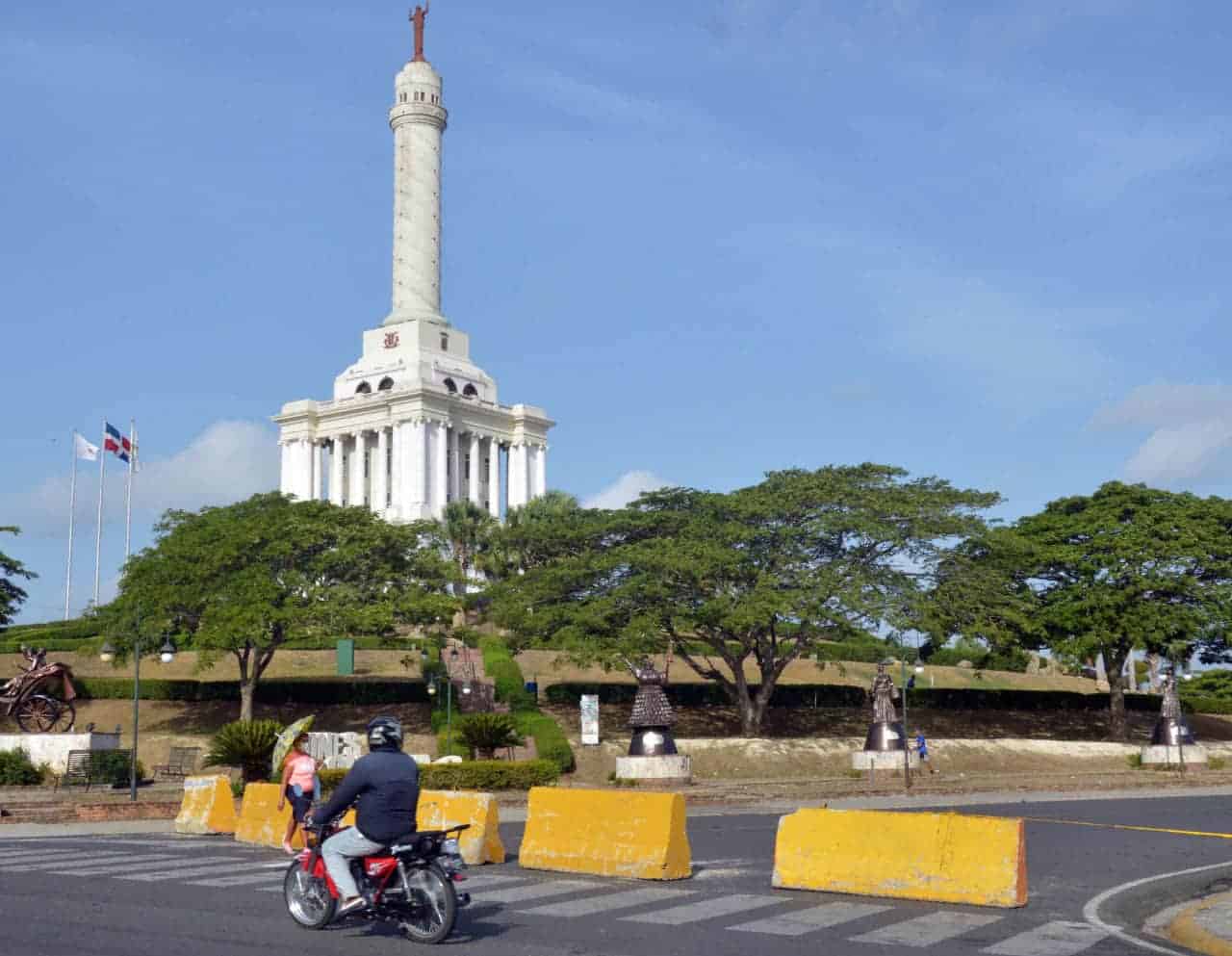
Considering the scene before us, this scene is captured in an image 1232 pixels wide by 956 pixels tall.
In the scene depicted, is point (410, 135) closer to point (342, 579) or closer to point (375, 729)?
point (342, 579)

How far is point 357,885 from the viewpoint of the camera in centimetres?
1185

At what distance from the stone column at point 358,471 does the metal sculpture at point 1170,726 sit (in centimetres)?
6859

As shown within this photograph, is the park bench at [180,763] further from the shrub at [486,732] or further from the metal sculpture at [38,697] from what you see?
the shrub at [486,732]

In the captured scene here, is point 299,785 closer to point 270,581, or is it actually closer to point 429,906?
point 429,906

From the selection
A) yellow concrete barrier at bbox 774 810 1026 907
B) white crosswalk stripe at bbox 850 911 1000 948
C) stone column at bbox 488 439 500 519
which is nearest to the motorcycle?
→ white crosswalk stripe at bbox 850 911 1000 948

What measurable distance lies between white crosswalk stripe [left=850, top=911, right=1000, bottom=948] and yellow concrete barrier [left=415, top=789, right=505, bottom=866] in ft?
21.1

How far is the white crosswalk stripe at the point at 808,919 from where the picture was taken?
1248cm

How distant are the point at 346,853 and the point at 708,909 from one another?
380 centimetres

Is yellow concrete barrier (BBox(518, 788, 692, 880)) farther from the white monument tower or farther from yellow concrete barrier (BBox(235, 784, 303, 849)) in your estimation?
the white monument tower

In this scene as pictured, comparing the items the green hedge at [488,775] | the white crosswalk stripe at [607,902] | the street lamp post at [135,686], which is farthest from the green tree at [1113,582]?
the white crosswalk stripe at [607,902]

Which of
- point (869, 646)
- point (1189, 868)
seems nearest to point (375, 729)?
point (1189, 868)

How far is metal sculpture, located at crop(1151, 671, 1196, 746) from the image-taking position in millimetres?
48312

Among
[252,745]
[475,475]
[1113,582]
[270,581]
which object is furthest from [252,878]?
[475,475]

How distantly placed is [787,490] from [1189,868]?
38.0 m
